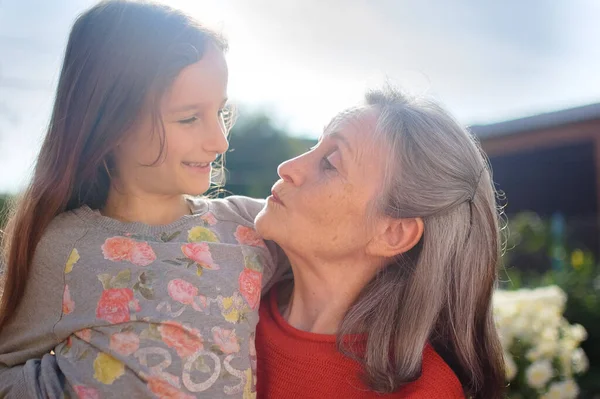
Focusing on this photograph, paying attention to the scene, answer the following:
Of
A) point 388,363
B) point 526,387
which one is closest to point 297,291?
point 388,363

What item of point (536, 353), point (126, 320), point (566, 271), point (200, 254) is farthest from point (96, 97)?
point (566, 271)

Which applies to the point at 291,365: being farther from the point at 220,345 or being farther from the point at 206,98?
the point at 206,98

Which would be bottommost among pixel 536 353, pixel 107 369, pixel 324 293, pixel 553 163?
pixel 553 163

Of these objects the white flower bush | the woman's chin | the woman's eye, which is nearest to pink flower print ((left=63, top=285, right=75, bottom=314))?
the woman's chin

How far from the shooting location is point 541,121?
9.72m

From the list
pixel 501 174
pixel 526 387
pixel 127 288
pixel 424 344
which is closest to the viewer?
pixel 127 288

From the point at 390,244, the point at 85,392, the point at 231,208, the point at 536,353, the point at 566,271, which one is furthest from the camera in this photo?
the point at 566,271

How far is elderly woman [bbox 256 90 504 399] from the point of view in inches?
87.5

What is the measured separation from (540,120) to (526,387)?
21.2 feet

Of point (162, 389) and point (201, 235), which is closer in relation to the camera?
point (162, 389)

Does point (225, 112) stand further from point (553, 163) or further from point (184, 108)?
point (553, 163)

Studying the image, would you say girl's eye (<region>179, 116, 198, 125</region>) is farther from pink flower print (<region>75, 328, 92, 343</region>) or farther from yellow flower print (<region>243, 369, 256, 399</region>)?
yellow flower print (<region>243, 369, 256, 399</region>)

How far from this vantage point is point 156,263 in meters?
2.07

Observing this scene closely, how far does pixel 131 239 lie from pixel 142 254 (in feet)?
0.20
